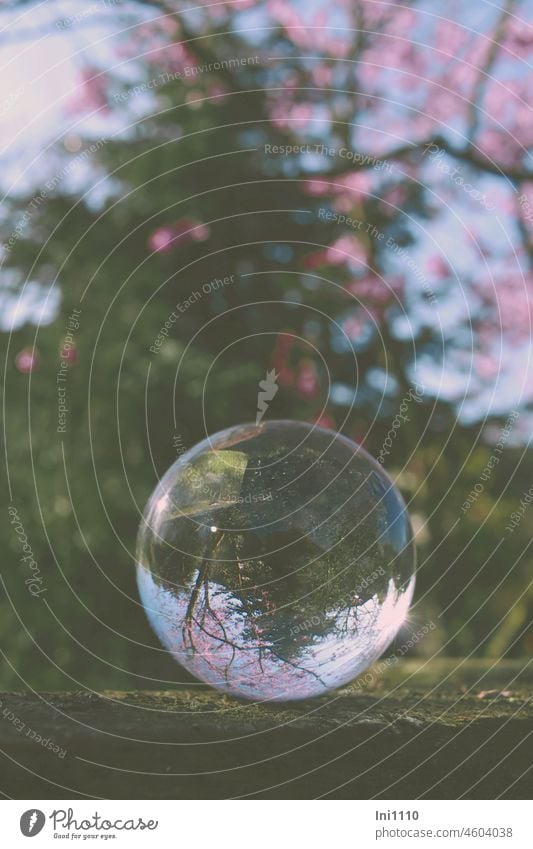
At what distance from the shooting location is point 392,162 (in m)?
6.44

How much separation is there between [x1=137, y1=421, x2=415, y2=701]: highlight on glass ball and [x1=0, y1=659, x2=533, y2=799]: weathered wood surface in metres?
0.20

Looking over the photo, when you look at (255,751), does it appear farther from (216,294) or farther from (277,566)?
(216,294)

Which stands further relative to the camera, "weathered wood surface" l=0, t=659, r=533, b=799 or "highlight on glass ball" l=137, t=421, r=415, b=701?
"highlight on glass ball" l=137, t=421, r=415, b=701

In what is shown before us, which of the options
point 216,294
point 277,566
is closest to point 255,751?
point 277,566

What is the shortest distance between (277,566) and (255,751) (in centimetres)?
67

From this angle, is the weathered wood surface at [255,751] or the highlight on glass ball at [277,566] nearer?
the weathered wood surface at [255,751]

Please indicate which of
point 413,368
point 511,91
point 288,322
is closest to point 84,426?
point 288,322

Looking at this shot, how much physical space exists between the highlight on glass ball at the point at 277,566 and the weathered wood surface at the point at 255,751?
196 mm

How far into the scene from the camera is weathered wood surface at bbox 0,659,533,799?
119 inches

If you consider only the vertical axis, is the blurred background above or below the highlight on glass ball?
above

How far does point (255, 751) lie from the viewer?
3078mm

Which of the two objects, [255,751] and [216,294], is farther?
[216,294]

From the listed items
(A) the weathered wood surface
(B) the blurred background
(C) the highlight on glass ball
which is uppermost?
(B) the blurred background

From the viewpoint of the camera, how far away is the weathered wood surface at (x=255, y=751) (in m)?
3.02
